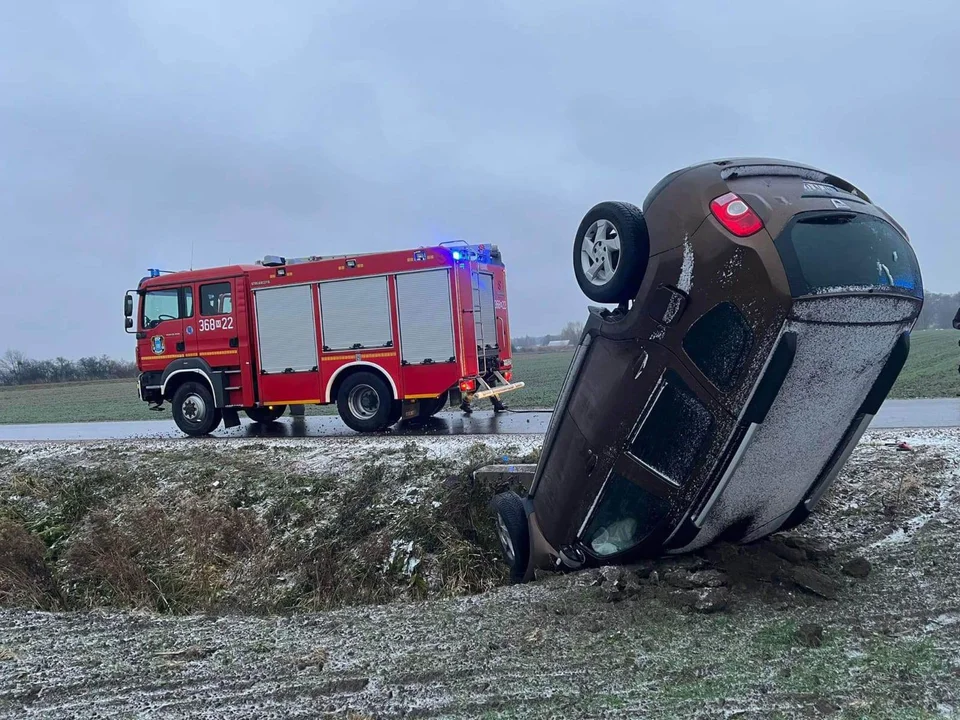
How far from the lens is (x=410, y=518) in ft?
21.6

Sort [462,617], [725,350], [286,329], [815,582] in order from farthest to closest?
[286,329], [462,617], [815,582], [725,350]

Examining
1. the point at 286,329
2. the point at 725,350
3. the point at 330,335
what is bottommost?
the point at 725,350

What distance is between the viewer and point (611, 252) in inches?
148

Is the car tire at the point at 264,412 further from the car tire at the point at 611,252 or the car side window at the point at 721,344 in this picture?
the car side window at the point at 721,344

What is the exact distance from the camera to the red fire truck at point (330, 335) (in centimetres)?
1183

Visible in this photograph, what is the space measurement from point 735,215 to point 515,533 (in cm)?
255

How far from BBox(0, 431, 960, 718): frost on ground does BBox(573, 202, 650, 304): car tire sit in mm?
1593

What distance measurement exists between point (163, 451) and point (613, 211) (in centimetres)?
733

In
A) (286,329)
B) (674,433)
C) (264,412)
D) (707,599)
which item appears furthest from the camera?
(264,412)

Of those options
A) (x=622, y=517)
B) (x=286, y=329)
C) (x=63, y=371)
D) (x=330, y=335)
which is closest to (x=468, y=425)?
(x=330, y=335)

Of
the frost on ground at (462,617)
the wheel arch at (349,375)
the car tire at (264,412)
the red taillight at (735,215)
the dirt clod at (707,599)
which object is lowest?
the frost on ground at (462,617)

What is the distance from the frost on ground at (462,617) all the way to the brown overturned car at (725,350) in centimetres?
52

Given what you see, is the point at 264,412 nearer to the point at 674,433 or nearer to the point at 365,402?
the point at 365,402

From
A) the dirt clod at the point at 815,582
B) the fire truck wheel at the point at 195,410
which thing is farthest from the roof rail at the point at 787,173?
the fire truck wheel at the point at 195,410
